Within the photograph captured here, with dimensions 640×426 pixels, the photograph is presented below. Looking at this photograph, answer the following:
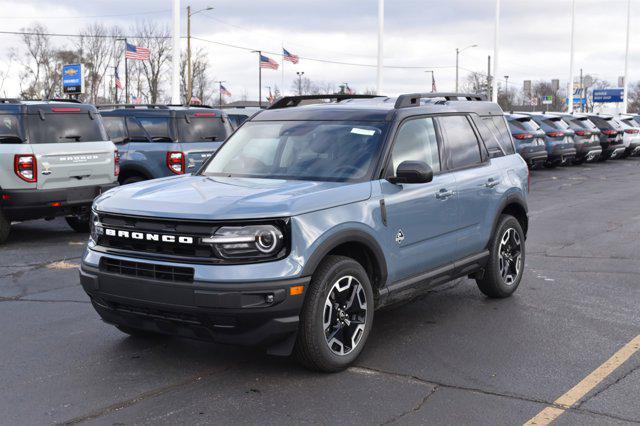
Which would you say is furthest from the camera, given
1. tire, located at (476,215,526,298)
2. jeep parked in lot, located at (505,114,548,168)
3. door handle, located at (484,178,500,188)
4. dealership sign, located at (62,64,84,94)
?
dealership sign, located at (62,64,84,94)

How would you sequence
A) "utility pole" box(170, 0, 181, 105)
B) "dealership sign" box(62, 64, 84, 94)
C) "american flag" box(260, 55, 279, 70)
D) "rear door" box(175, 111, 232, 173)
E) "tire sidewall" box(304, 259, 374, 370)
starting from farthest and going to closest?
"dealership sign" box(62, 64, 84, 94) < "american flag" box(260, 55, 279, 70) < "utility pole" box(170, 0, 181, 105) < "rear door" box(175, 111, 232, 173) < "tire sidewall" box(304, 259, 374, 370)

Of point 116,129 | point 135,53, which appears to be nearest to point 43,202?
point 116,129

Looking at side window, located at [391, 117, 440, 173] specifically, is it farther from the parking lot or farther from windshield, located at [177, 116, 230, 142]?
windshield, located at [177, 116, 230, 142]

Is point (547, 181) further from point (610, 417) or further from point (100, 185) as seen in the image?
point (610, 417)

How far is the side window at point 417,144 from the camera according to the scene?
5.85 metres

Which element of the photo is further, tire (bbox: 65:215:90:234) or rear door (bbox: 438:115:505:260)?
tire (bbox: 65:215:90:234)

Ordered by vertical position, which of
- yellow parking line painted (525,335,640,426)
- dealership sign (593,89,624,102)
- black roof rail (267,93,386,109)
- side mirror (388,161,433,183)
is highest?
dealership sign (593,89,624,102)

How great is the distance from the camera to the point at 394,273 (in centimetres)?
555

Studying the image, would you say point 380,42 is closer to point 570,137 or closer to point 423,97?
point 570,137

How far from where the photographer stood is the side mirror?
5.41 meters

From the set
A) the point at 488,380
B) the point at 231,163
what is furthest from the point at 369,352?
the point at 231,163

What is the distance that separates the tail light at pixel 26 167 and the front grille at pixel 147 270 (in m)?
5.85

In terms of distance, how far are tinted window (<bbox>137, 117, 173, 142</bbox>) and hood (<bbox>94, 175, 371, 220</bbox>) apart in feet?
23.7

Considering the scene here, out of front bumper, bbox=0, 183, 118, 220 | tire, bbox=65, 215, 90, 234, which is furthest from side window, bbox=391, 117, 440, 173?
tire, bbox=65, 215, 90, 234
